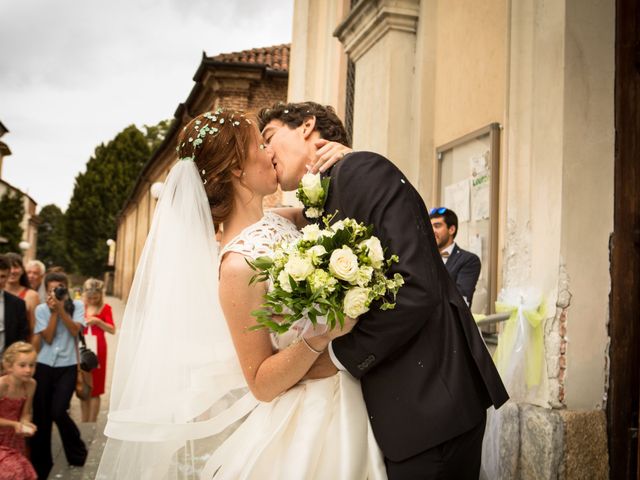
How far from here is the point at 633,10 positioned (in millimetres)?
3928

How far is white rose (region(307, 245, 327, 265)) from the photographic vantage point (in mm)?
1912

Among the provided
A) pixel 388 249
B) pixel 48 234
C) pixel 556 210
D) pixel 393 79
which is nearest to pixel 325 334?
pixel 388 249

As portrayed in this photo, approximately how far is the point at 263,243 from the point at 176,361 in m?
0.57

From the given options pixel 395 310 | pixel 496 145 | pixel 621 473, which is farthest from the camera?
pixel 496 145

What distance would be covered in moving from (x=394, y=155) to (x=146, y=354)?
179 inches

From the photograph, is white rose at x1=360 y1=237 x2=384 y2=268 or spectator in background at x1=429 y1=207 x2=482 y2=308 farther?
spectator in background at x1=429 y1=207 x2=482 y2=308

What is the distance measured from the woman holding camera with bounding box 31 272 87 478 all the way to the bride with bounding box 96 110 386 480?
4295mm

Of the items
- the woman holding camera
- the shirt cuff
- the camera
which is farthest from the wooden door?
the camera

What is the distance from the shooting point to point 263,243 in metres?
2.40

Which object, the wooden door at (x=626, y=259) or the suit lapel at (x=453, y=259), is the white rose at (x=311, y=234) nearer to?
the wooden door at (x=626, y=259)

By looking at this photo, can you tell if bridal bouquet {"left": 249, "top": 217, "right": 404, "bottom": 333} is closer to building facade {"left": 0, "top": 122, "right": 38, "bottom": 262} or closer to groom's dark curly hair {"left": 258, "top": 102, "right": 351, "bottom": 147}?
groom's dark curly hair {"left": 258, "top": 102, "right": 351, "bottom": 147}

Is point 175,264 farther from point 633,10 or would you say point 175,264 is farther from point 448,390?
point 633,10

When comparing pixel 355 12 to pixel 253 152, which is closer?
pixel 253 152

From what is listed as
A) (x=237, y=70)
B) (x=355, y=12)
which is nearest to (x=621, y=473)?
(x=355, y=12)
